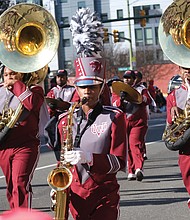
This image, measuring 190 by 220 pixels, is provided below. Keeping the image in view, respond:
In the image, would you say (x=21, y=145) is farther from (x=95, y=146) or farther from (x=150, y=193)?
(x=150, y=193)

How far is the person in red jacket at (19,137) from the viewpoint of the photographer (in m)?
6.43

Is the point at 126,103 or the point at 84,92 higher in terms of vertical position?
the point at 84,92

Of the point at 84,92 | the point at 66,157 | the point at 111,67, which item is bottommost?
the point at 111,67

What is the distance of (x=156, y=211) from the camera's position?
26.3 feet

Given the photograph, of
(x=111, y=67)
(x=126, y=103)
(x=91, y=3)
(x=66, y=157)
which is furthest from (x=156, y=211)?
(x=91, y=3)

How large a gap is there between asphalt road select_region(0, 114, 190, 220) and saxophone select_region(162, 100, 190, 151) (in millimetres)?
1676

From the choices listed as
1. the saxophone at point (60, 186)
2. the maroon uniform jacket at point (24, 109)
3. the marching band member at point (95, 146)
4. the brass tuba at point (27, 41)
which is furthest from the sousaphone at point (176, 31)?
the saxophone at point (60, 186)

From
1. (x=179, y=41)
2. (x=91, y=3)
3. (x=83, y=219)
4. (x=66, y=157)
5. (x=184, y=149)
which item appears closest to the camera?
(x=66, y=157)

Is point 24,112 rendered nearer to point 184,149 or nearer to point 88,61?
point 184,149

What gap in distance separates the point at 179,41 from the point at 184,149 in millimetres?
1085

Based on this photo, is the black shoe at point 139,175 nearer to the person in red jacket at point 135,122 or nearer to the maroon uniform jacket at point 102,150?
the person in red jacket at point 135,122

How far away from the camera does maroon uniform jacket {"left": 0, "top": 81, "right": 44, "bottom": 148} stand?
650 centimetres

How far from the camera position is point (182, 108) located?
620cm

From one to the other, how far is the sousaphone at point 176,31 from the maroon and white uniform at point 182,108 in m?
0.32
